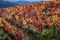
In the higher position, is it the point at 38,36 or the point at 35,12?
the point at 35,12

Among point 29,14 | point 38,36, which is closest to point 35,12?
point 29,14

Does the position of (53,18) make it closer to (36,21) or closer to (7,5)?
(36,21)

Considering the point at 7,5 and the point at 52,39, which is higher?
the point at 7,5

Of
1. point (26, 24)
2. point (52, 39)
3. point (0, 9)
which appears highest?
point (0, 9)

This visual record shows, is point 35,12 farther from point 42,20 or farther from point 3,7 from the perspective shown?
point 3,7

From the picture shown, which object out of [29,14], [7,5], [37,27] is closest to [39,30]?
[37,27]
